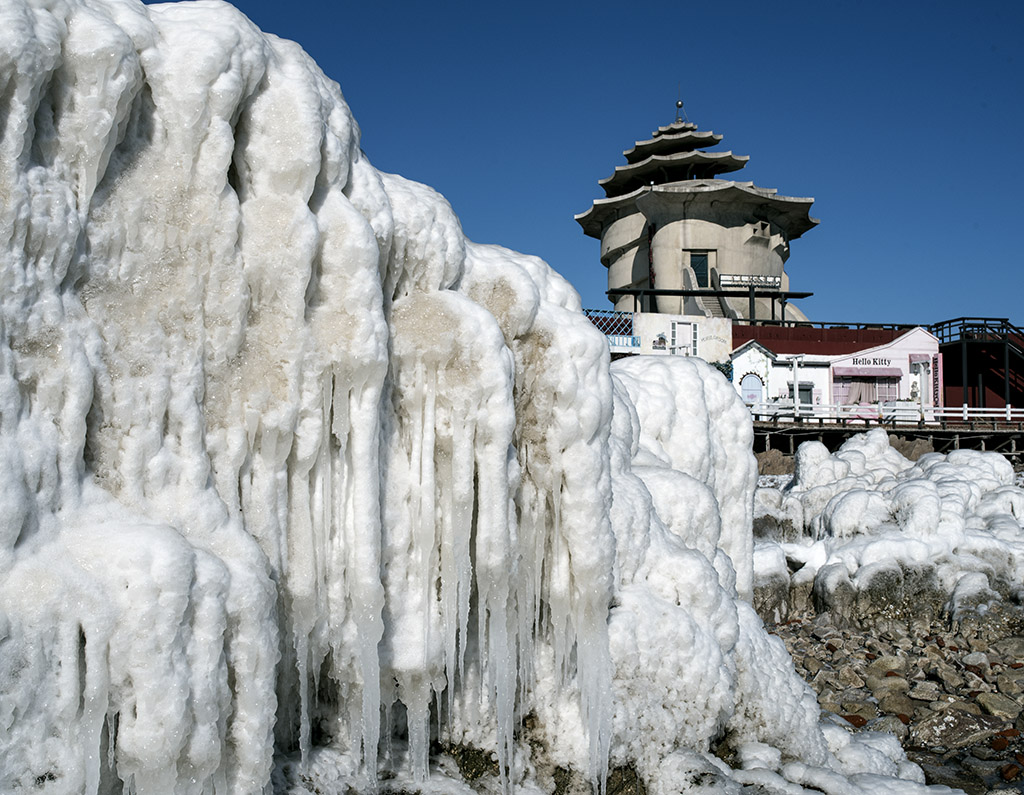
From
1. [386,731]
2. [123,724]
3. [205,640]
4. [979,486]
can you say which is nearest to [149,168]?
[205,640]

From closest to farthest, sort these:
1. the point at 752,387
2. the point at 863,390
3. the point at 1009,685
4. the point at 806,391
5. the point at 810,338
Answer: the point at 1009,685, the point at 752,387, the point at 806,391, the point at 863,390, the point at 810,338

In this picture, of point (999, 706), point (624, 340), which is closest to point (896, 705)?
point (999, 706)

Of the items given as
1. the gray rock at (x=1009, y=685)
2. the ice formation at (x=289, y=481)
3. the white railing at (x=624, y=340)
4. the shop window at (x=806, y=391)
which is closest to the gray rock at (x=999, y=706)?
the gray rock at (x=1009, y=685)

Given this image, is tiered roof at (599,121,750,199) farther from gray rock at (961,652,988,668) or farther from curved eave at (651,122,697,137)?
gray rock at (961,652,988,668)

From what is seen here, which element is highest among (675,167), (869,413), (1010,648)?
(675,167)

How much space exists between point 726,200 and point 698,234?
5.98ft

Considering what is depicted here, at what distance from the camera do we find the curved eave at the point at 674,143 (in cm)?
4028

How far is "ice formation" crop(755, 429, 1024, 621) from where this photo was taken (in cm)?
1276

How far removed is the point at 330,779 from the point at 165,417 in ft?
6.62

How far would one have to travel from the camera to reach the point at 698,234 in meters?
37.2

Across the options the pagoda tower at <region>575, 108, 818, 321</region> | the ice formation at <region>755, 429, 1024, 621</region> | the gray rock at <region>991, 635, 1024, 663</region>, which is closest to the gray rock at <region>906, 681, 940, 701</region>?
the gray rock at <region>991, 635, 1024, 663</region>

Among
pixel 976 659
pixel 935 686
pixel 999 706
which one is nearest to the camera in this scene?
pixel 999 706

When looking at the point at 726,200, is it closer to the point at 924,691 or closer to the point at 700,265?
the point at 700,265

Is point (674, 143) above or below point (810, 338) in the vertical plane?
above
